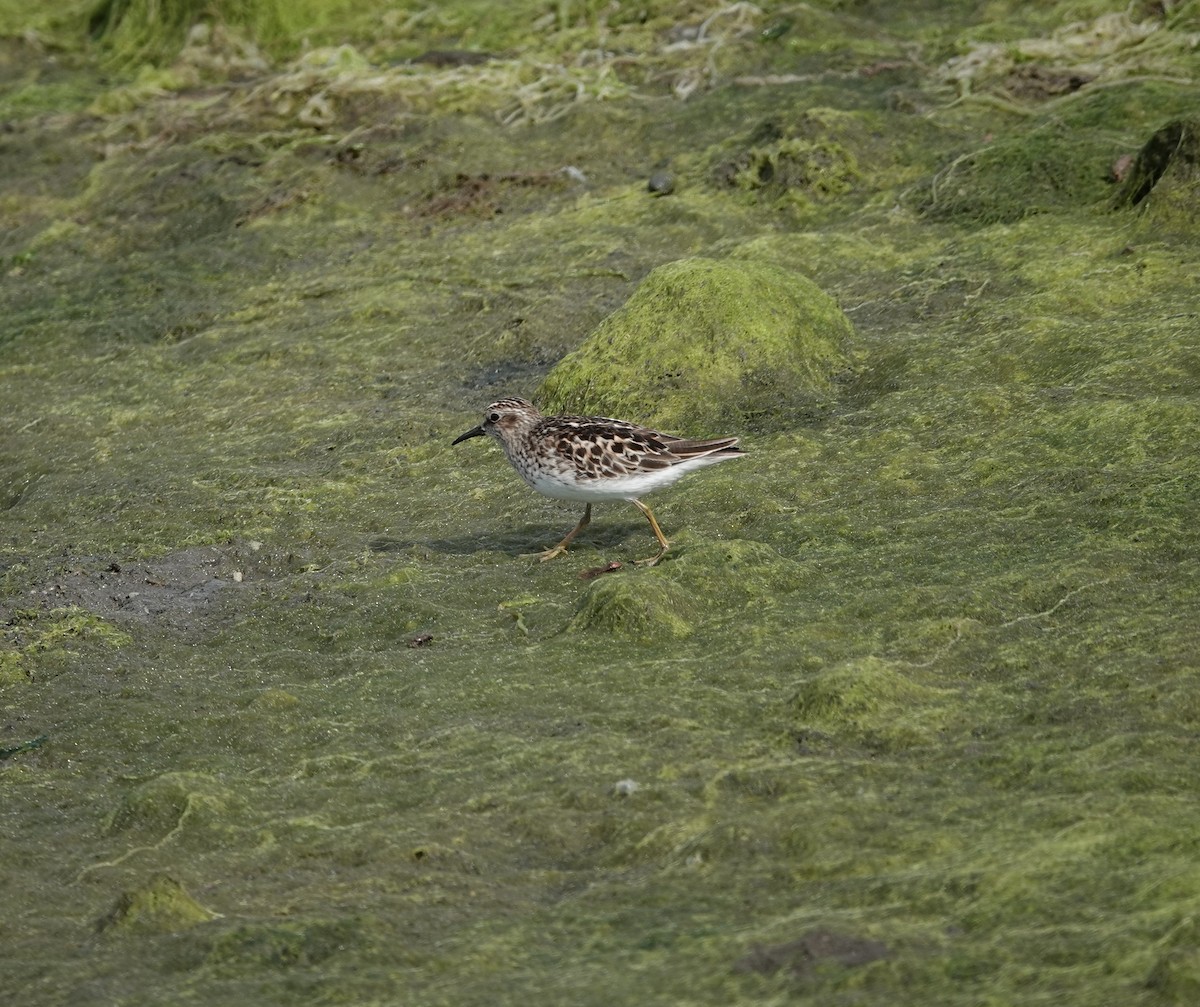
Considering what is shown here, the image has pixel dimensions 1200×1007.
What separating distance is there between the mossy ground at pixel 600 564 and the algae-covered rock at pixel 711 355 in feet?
1.11

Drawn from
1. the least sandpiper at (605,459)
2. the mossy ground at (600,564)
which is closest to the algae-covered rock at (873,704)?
the mossy ground at (600,564)

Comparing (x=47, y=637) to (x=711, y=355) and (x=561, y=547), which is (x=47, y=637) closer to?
(x=561, y=547)

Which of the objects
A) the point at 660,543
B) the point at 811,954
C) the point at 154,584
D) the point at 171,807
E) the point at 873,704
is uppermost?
the point at 811,954

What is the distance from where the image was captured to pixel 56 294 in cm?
1608

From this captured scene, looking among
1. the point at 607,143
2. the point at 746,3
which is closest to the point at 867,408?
the point at 607,143

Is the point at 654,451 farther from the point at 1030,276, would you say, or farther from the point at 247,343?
the point at 247,343

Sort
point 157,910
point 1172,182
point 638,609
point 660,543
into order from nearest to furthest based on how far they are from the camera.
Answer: point 157,910
point 638,609
point 660,543
point 1172,182

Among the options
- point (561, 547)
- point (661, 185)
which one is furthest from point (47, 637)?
point (661, 185)

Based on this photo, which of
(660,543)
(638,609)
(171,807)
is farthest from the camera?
(660,543)

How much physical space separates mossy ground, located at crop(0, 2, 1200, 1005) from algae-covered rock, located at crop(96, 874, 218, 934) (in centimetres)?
2

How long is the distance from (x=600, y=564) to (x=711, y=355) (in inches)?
97.6

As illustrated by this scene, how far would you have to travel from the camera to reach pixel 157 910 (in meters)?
6.30

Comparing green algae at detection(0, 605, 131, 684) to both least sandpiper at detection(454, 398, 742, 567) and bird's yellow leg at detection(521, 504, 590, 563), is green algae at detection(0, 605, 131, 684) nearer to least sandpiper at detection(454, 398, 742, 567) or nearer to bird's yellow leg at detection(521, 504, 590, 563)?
bird's yellow leg at detection(521, 504, 590, 563)

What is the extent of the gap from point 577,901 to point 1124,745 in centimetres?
222
